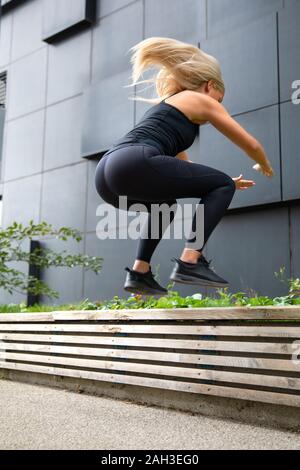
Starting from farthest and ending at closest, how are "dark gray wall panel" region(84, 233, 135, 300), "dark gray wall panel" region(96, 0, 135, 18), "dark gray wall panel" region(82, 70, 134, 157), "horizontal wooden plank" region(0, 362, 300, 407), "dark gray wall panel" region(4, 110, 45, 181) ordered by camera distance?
"dark gray wall panel" region(4, 110, 45, 181), "dark gray wall panel" region(96, 0, 135, 18), "dark gray wall panel" region(82, 70, 134, 157), "dark gray wall panel" region(84, 233, 135, 300), "horizontal wooden plank" region(0, 362, 300, 407)

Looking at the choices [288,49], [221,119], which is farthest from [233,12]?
[221,119]

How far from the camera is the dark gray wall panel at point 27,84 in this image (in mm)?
10336

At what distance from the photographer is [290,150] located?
6.14 meters

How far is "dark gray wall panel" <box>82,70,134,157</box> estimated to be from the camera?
828cm

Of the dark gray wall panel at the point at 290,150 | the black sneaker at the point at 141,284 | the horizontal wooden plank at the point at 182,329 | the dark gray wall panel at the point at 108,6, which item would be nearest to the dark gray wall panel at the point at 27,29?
the dark gray wall panel at the point at 108,6

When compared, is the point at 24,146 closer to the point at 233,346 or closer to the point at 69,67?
the point at 69,67

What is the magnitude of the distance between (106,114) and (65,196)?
1.71 metres

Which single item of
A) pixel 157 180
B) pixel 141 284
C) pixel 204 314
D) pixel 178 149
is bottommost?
pixel 204 314

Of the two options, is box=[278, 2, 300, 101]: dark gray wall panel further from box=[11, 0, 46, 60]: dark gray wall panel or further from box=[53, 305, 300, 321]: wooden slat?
box=[11, 0, 46, 60]: dark gray wall panel

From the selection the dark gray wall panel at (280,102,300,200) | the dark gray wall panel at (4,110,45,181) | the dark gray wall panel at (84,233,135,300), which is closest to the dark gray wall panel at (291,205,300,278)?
the dark gray wall panel at (280,102,300,200)

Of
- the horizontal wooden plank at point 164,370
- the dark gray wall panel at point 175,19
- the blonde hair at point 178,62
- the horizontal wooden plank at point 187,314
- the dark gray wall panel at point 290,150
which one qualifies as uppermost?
the dark gray wall panel at point 175,19

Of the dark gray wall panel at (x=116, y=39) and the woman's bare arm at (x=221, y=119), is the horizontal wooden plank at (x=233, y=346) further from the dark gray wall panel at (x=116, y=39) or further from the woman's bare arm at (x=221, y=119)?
the dark gray wall panel at (x=116, y=39)

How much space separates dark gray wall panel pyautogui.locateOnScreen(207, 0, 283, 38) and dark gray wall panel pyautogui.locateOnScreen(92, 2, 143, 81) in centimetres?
155

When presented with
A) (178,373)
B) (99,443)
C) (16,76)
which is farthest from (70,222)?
(99,443)
